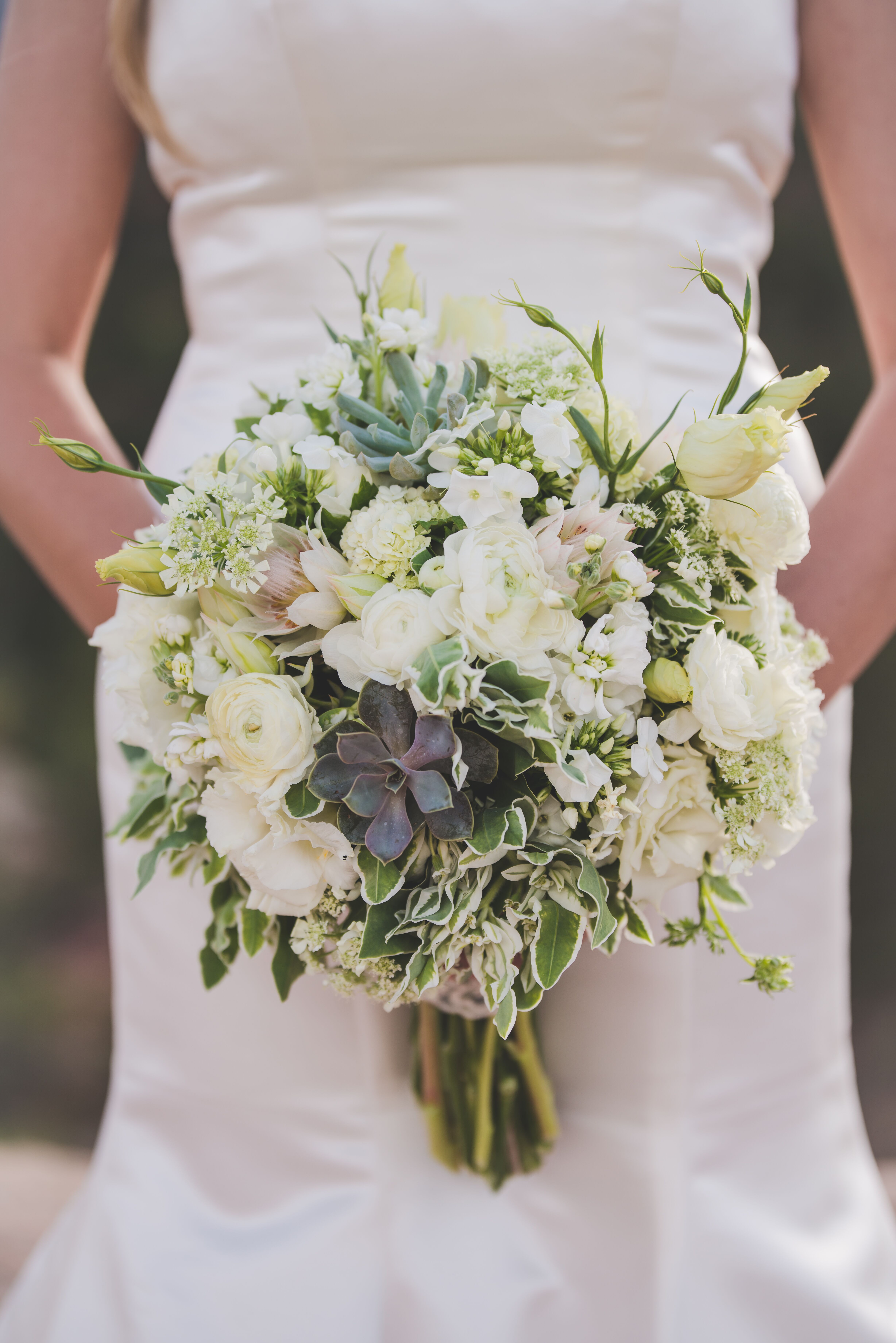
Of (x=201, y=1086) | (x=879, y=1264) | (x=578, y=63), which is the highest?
(x=578, y=63)

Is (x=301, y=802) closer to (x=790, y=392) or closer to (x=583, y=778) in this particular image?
(x=583, y=778)

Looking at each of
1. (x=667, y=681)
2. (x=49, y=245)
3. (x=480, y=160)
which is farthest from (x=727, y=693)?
(x=49, y=245)

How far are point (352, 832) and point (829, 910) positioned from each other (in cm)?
75

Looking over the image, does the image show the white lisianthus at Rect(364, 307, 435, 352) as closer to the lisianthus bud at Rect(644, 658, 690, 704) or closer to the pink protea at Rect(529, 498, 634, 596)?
the pink protea at Rect(529, 498, 634, 596)

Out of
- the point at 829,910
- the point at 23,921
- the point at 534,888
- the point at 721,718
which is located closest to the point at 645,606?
the point at 721,718

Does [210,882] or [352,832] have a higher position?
[352,832]

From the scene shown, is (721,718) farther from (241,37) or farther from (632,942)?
(241,37)

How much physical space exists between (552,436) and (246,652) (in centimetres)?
28

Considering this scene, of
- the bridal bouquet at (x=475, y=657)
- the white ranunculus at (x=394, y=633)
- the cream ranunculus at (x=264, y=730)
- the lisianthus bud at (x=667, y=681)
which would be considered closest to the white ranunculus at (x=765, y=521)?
the bridal bouquet at (x=475, y=657)

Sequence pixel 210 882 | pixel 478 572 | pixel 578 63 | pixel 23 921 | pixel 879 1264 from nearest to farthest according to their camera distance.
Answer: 1. pixel 478 572
2. pixel 210 882
3. pixel 578 63
4. pixel 879 1264
5. pixel 23 921

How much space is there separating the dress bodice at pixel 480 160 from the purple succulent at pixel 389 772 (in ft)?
1.66

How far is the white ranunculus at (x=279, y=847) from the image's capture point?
75 centimetres

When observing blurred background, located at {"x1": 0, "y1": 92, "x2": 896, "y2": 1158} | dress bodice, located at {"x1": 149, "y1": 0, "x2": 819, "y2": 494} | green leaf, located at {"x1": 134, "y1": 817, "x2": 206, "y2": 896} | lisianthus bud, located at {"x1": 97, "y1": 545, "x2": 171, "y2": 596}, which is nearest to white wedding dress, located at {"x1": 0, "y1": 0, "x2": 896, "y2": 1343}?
dress bodice, located at {"x1": 149, "y1": 0, "x2": 819, "y2": 494}

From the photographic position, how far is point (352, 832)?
0.73 m
